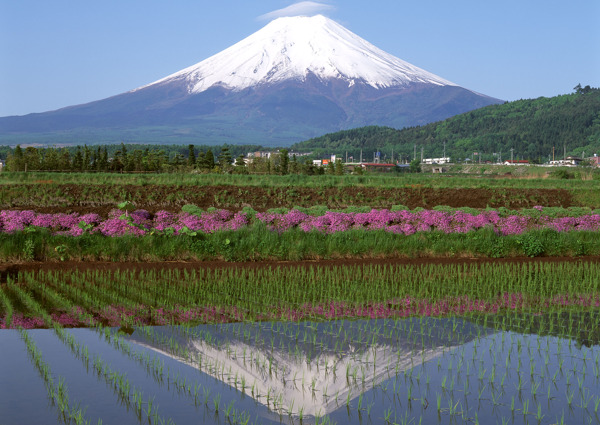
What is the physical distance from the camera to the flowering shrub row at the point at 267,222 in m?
16.6

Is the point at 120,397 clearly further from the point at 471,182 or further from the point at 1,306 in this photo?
the point at 471,182

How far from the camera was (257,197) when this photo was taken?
1252 inches

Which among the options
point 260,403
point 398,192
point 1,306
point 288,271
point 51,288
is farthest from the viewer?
point 398,192

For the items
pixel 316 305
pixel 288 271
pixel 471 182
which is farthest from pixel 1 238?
pixel 471 182

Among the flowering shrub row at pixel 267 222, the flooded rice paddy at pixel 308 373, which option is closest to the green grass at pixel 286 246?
the flowering shrub row at pixel 267 222

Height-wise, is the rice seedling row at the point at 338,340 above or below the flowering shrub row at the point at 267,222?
below

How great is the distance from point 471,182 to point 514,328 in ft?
106

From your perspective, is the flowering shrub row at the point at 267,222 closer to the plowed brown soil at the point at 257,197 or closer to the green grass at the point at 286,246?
the green grass at the point at 286,246

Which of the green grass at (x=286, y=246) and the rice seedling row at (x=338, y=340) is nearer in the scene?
the rice seedling row at (x=338, y=340)

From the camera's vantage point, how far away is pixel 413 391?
7145 mm

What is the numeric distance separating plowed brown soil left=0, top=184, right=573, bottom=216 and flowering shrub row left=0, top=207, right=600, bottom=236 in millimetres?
10383

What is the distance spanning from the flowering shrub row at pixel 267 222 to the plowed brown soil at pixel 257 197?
409 inches

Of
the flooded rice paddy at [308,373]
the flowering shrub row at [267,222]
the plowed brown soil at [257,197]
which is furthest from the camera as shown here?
the plowed brown soil at [257,197]

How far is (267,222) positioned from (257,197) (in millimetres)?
A: 13111
